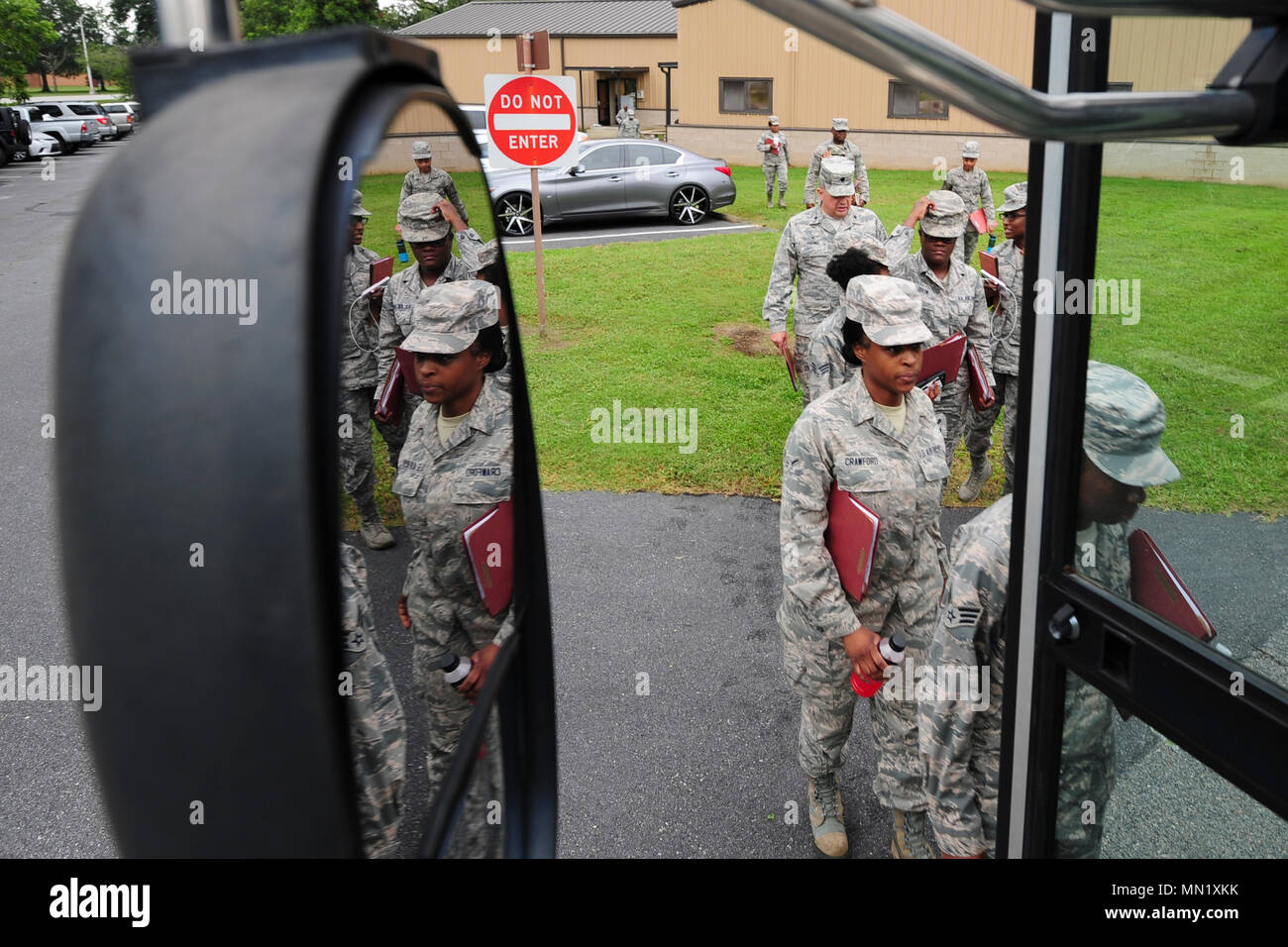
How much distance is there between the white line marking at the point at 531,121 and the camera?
988cm

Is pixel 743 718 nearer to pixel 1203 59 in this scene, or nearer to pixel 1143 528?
pixel 1143 528

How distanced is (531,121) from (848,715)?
7.95m

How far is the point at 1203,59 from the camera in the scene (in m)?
1.24

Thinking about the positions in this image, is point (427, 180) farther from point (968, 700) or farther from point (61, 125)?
point (61, 125)

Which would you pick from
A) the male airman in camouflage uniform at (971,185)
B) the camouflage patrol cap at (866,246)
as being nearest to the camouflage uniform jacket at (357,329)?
the camouflage patrol cap at (866,246)

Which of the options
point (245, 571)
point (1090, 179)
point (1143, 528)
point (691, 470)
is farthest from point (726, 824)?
point (691, 470)

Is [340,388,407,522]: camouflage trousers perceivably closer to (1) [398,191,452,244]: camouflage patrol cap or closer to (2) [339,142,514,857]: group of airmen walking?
(2) [339,142,514,857]: group of airmen walking

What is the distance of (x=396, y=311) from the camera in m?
1.05

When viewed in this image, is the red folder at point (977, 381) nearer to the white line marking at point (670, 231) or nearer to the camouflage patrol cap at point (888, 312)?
the camouflage patrol cap at point (888, 312)

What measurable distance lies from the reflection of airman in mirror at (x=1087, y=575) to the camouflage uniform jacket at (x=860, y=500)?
0.69 metres

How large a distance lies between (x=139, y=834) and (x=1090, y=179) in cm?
157

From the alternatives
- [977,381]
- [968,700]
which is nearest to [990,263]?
[977,381]

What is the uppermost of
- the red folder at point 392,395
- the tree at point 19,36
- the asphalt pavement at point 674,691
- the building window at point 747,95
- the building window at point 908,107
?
the tree at point 19,36

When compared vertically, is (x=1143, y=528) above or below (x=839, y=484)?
above
